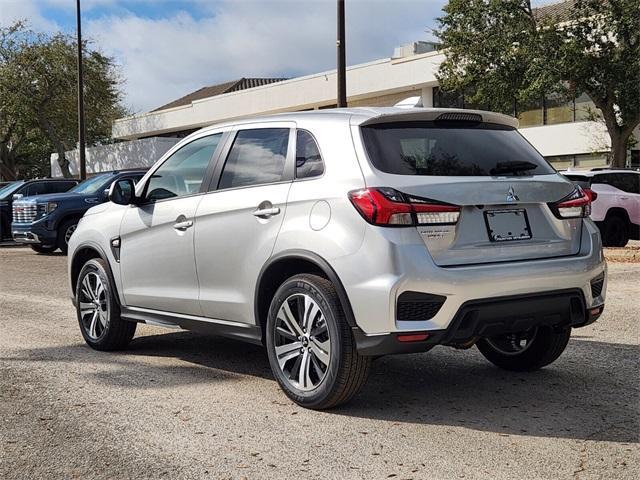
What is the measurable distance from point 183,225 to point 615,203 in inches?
495

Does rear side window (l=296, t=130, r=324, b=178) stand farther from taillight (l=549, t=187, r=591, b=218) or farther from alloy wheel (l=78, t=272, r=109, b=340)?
alloy wheel (l=78, t=272, r=109, b=340)

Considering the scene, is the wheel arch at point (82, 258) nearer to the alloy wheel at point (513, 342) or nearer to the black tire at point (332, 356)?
the black tire at point (332, 356)

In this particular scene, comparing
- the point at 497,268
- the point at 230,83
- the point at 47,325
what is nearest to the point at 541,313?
the point at 497,268

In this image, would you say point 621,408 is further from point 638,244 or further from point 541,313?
point 638,244

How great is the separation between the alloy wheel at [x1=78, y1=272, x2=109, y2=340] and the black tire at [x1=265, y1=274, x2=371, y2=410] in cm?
244

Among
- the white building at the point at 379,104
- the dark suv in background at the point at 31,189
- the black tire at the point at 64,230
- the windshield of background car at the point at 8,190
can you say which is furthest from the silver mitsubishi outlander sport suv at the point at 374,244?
the white building at the point at 379,104

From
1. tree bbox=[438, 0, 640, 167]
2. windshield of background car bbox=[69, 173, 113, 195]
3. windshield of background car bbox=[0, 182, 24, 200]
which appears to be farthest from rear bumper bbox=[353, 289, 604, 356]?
tree bbox=[438, 0, 640, 167]

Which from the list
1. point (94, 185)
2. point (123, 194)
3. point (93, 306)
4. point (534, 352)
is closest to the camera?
point (534, 352)

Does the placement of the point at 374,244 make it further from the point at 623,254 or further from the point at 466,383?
the point at 623,254

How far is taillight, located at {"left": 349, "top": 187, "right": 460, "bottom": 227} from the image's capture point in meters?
4.37

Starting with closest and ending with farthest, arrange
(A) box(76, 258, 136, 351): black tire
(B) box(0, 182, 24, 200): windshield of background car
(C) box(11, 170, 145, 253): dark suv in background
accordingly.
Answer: (A) box(76, 258, 136, 351): black tire
(C) box(11, 170, 145, 253): dark suv in background
(B) box(0, 182, 24, 200): windshield of background car

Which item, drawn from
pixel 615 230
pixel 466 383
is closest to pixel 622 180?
pixel 615 230

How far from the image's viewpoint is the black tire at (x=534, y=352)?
557 cm

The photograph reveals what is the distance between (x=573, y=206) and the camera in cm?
498
